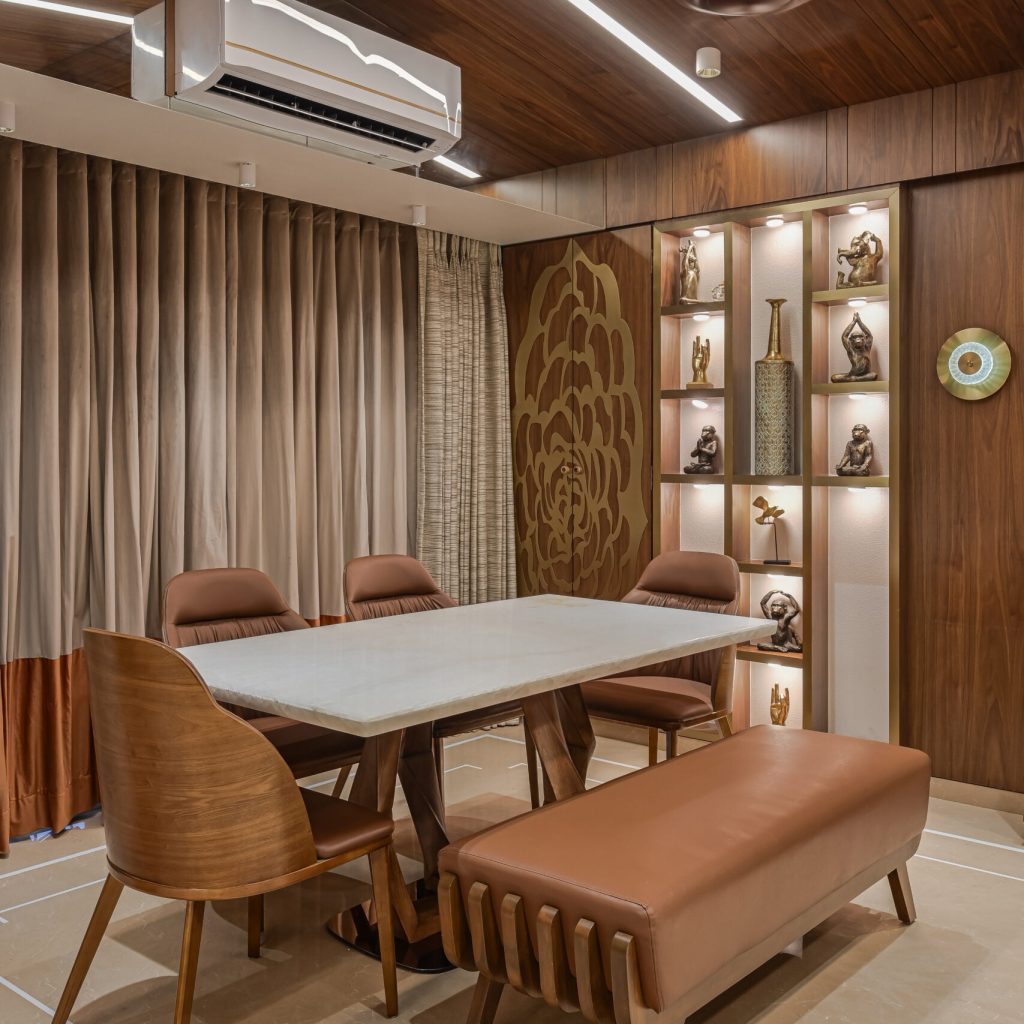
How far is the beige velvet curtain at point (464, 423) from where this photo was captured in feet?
16.7

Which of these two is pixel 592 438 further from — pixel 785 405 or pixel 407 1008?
pixel 407 1008

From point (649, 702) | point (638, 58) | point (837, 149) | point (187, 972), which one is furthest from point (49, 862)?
point (837, 149)

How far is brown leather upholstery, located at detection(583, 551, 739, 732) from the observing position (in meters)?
3.56

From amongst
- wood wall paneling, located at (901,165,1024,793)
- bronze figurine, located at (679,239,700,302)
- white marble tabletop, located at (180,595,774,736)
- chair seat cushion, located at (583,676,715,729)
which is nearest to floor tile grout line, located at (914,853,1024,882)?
wood wall paneling, located at (901,165,1024,793)

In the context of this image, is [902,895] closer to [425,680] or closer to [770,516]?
[425,680]

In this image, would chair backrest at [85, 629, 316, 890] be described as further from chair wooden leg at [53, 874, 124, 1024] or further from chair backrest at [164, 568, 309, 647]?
chair backrest at [164, 568, 309, 647]

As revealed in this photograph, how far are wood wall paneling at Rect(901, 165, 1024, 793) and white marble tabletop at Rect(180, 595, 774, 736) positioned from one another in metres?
1.17

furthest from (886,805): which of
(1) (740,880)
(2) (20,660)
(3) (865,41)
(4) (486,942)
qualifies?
(2) (20,660)

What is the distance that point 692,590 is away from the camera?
A: 4.01 m

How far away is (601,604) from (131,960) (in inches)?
75.1

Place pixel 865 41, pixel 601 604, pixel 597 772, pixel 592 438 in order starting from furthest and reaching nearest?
pixel 592 438 → pixel 597 772 → pixel 601 604 → pixel 865 41

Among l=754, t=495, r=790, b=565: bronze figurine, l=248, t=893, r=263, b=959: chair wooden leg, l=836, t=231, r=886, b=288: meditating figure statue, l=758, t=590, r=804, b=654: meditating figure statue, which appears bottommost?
l=248, t=893, r=263, b=959: chair wooden leg

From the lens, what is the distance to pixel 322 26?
2.91 m

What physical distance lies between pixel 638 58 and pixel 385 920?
295cm
